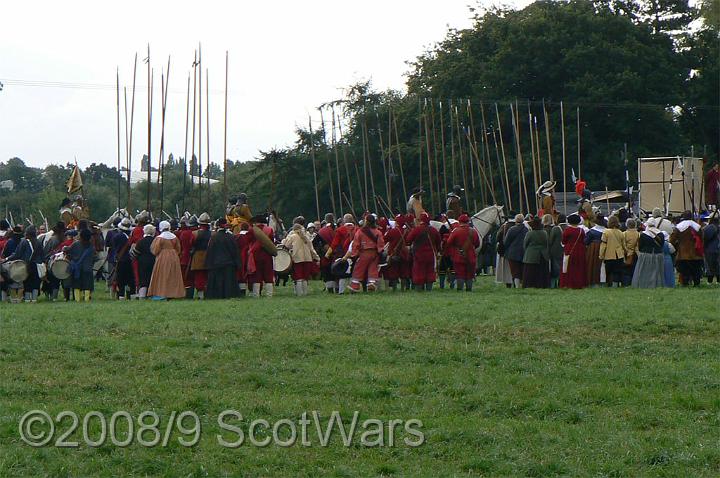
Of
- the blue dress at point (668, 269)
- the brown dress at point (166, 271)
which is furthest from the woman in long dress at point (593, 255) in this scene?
the brown dress at point (166, 271)

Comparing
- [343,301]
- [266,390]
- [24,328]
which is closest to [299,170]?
[343,301]

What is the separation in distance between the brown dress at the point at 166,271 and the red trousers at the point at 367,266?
349cm

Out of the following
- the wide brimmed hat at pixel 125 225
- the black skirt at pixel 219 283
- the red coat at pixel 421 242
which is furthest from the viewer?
the wide brimmed hat at pixel 125 225

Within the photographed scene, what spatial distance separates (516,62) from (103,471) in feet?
149

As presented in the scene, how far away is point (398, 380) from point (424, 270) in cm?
1067

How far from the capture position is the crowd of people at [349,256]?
2484 centimetres

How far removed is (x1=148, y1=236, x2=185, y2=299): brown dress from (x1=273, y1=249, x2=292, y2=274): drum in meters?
2.10

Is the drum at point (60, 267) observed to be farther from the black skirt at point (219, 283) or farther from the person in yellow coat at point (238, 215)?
the person in yellow coat at point (238, 215)

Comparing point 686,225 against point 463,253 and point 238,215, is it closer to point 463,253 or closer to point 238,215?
point 463,253

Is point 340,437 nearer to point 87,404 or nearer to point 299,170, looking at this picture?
point 87,404

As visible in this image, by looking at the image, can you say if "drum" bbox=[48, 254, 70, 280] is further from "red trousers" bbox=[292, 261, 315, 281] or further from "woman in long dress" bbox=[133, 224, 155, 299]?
"red trousers" bbox=[292, 261, 315, 281]

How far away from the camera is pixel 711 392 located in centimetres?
1425

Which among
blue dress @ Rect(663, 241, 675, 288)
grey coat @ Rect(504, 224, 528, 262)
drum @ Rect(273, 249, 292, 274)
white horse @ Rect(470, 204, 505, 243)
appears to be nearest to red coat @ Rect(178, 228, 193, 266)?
drum @ Rect(273, 249, 292, 274)

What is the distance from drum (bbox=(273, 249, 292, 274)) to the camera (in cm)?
2562
